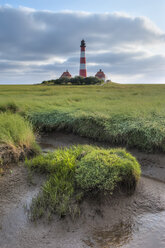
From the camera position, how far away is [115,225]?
13.1 ft

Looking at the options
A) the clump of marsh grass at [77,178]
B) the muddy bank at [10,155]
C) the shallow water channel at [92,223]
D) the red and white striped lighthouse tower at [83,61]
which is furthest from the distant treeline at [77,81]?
the shallow water channel at [92,223]

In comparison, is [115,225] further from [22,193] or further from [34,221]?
[22,193]

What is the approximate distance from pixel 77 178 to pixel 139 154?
3.17m

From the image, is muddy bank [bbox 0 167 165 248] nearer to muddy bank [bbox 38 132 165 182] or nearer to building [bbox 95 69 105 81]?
muddy bank [bbox 38 132 165 182]

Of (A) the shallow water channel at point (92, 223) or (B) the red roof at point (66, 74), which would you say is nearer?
(A) the shallow water channel at point (92, 223)

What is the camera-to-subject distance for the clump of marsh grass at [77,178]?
4.25 m

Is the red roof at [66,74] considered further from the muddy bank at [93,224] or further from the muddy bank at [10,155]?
the muddy bank at [93,224]

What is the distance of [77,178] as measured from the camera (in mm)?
4855

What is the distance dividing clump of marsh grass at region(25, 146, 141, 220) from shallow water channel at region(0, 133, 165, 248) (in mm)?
215

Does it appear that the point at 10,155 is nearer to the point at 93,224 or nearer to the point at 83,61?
the point at 93,224

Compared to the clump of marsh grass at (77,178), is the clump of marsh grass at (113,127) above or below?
above

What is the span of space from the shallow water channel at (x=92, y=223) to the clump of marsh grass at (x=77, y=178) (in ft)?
0.70

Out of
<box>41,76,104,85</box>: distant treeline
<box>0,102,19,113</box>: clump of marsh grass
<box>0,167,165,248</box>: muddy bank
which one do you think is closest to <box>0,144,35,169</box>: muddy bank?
<box>0,167,165,248</box>: muddy bank

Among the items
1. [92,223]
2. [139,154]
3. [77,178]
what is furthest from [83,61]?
[92,223]
